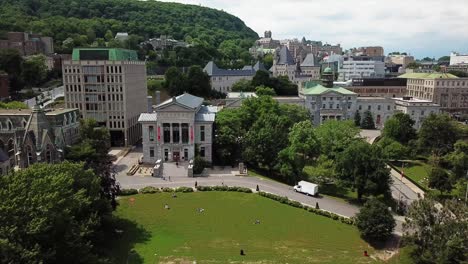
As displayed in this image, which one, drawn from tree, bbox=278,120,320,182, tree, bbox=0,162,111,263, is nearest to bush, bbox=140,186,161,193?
tree, bbox=0,162,111,263

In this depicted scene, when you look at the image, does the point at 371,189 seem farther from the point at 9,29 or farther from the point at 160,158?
the point at 9,29

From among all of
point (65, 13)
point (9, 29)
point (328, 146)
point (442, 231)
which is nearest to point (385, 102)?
point (328, 146)

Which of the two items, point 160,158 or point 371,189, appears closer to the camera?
point 371,189

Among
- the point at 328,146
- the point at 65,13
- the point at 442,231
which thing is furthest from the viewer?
the point at 65,13

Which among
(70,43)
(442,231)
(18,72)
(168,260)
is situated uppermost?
(70,43)

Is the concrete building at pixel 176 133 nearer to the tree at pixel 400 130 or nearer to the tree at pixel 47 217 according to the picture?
the tree at pixel 47 217

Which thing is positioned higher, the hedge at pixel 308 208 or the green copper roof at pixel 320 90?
the green copper roof at pixel 320 90

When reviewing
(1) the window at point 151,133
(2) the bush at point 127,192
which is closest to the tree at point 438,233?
(2) the bush at point 127,192

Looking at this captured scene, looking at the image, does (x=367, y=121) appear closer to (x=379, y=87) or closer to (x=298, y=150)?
(x=379, y=87)
